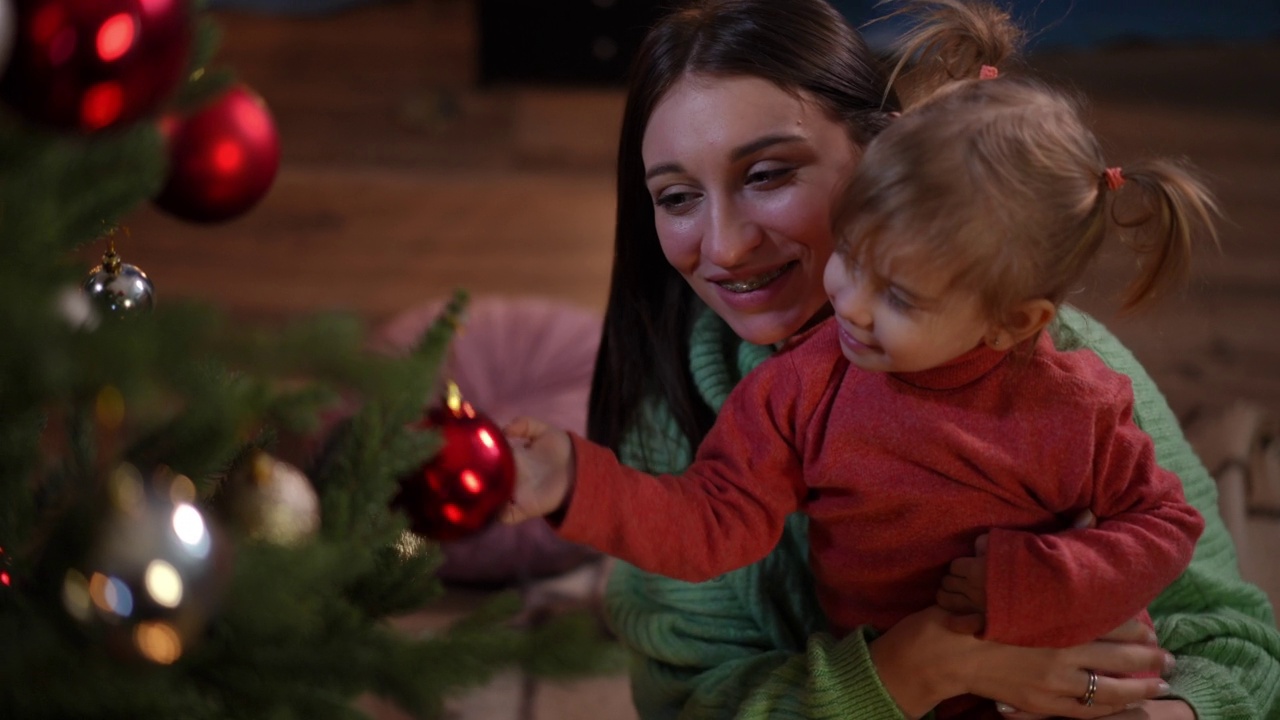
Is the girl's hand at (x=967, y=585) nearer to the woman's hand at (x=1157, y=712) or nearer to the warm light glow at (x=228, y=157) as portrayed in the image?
the woman's hand at (x=1157, y=712)

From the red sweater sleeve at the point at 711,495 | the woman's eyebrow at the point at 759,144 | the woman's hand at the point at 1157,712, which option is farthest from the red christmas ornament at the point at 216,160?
the woman's hand at the point at 1157,712

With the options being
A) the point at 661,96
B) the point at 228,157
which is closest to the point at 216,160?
the point at 228,157

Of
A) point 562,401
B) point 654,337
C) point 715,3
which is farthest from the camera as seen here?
point 562,401

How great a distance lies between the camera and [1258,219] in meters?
2.59

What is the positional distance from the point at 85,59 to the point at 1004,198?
567 millimetres

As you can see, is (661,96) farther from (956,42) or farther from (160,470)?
(160,470)

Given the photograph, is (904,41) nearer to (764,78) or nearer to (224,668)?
(764,78)

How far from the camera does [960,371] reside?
2.93 ft

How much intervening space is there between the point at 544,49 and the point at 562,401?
1774mm

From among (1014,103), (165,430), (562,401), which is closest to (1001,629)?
(1014,103)

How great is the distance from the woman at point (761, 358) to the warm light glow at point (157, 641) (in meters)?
0.59

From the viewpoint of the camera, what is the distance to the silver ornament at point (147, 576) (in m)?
0.51

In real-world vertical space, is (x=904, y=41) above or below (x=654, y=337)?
above

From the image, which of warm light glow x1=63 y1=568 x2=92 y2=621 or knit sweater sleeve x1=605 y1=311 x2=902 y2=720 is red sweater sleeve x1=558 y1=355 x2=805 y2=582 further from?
warm light glow x1=63 y1=568 x2=92 y2=621
